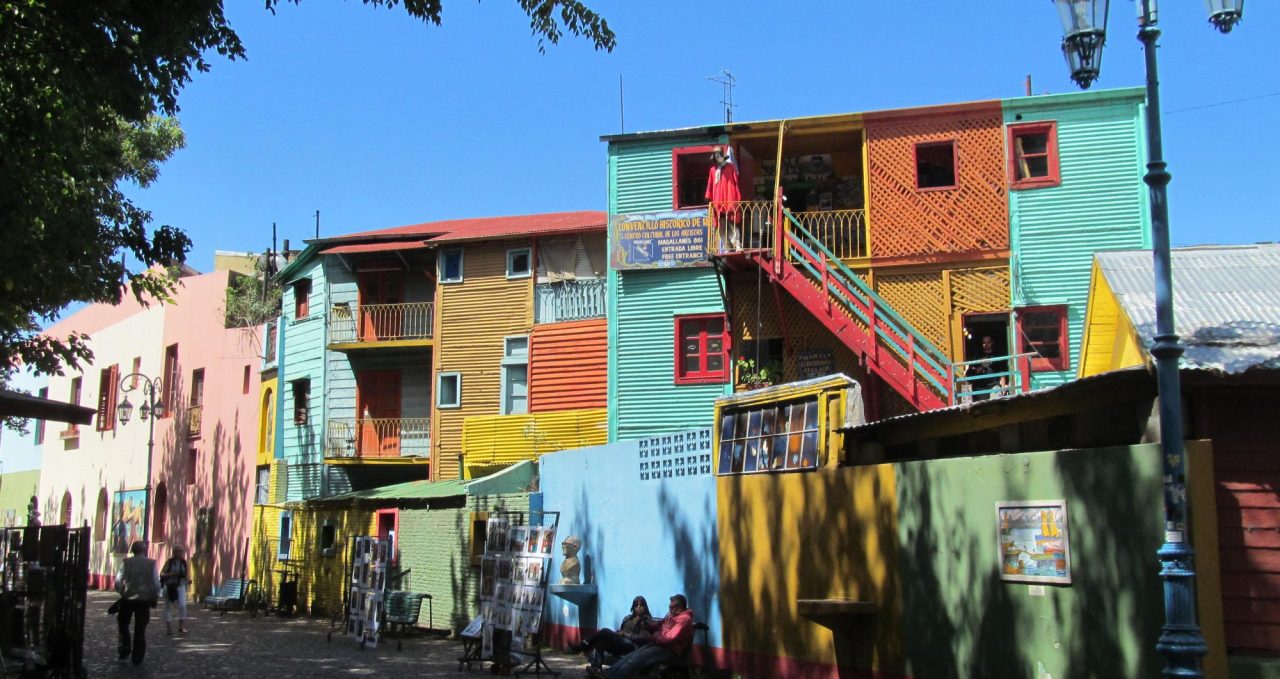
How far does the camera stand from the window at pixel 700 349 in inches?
881

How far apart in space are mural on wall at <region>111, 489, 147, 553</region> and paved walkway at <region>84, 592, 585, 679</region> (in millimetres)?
14750

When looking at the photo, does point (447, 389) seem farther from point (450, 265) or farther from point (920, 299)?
point (920, 299)

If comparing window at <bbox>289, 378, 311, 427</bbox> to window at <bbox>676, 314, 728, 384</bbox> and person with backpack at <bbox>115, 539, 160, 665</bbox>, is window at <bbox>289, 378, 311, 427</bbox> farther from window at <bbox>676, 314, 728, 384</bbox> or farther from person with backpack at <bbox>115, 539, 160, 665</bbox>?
person with backpack at <bbox>115, 539, 160, 665</bbox>

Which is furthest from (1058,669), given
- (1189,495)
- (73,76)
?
(73,76)

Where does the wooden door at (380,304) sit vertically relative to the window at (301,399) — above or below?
above

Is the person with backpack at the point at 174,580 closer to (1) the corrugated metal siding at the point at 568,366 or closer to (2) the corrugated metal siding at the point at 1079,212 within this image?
(1) the corrugated metal siding at the point at 568,366

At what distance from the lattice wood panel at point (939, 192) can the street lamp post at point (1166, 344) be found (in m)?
12.1

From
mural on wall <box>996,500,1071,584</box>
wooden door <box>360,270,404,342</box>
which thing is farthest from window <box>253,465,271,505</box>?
mural on wall <box>996,500,1071,584</box>

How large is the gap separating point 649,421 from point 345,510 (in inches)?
306

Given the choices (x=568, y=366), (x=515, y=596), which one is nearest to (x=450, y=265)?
(x=568, y=366)

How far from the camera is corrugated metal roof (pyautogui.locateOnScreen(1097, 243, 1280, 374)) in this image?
28.9 ft

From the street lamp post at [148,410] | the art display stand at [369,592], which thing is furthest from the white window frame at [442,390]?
the art display stand at [369,592]

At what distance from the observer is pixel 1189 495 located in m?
8.66

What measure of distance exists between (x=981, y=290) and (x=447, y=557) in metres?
10.5
